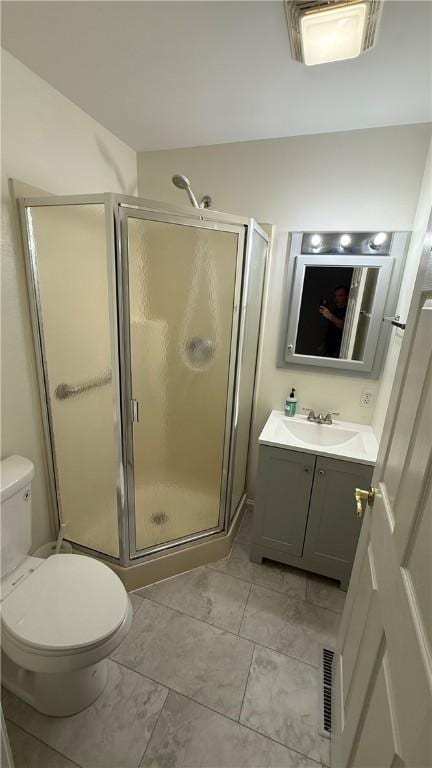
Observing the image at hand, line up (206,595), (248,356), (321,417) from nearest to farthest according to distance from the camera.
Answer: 1. (206,595)
2. (248,356)
3. (321,417)

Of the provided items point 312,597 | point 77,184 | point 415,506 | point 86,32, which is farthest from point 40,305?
point 312,597

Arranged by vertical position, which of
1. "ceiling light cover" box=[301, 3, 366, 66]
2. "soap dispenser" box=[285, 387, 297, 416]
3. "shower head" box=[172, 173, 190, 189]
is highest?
"ceiling light cover" box=[301, 3, 366, 66]

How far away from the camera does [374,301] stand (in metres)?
1.71

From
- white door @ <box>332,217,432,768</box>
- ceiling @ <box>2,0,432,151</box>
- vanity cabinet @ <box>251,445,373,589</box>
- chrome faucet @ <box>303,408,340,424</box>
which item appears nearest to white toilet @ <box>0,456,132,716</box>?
white door @ <box>332,217,432,768</box>

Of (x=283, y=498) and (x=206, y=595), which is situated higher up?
(x=283, y=498)

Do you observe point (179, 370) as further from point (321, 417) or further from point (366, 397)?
point (366, 397)

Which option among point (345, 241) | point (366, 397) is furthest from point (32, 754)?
point (345, 241)

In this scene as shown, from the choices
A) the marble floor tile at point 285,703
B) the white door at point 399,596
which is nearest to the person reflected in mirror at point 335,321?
the white door at point 399,596

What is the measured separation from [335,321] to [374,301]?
8.8 inches

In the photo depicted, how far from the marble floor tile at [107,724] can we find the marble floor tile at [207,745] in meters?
0.05

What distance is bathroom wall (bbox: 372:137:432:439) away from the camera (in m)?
1.39

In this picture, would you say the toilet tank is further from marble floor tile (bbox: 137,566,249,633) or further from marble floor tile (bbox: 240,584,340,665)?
marble floor tile (bbox: 240,584,340,665)

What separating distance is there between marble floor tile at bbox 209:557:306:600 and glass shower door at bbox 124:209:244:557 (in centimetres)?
24

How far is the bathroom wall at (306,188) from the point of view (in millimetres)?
1550
